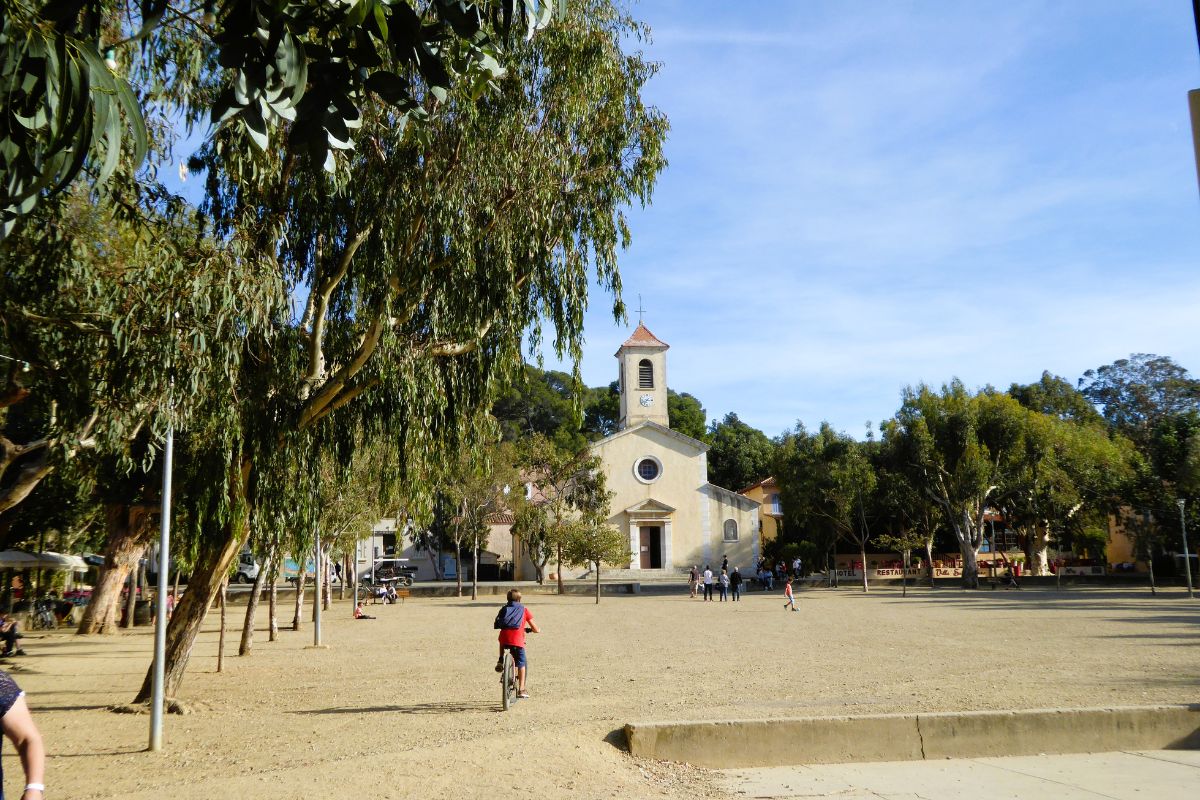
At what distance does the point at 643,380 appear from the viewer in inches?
2279

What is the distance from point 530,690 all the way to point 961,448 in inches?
1335

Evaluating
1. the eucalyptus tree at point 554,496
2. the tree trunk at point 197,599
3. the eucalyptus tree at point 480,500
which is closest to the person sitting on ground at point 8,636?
the tree trunk at point 197,599

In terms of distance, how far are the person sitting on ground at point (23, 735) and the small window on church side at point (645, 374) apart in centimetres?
5391

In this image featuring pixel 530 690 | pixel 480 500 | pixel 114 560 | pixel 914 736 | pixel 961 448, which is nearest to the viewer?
pixel 914 736

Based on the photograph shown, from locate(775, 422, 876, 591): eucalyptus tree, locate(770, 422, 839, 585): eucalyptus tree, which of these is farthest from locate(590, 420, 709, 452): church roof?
locate(775, 422, 876, 591): eucalyptus tree

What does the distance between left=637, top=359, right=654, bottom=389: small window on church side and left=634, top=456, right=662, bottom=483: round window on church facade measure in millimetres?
4941

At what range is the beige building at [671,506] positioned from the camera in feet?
178

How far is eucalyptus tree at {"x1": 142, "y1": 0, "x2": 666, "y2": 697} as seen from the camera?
11109 millimetres

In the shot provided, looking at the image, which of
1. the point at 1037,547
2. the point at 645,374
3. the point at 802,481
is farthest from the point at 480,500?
the point at 1037,547

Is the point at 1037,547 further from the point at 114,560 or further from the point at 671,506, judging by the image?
the point at 114,560

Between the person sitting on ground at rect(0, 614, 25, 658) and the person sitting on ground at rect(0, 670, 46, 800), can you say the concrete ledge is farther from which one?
the person sitting on ground at rect(0, 614, 25, 658)

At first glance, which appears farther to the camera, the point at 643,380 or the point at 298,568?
the point at 643,380

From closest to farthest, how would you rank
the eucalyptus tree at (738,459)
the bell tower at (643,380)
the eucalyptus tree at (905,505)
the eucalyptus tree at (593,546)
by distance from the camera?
1. the eucalyptus tree at (593,546)
2. the eucalyptus tree at (905,505)
3. the bell tower at (643,380)
4. the eucalyptus tree at (738,459)

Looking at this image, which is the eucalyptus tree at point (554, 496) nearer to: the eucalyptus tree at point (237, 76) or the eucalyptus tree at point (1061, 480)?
the eucalyptus tree at point (1061, 480)
